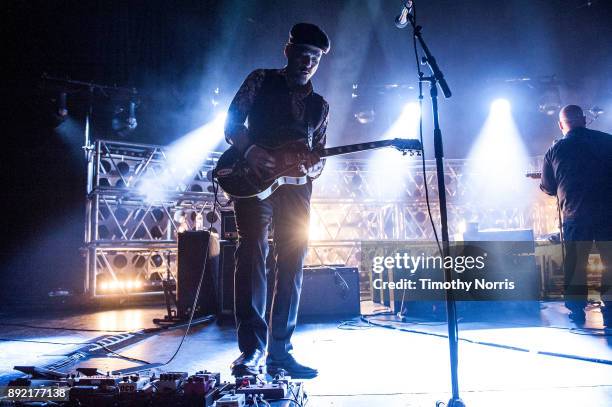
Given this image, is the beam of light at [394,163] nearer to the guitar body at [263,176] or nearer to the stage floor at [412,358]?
the stage floor at [412,358]

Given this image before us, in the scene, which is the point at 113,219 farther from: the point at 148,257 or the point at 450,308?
the point at 450,308

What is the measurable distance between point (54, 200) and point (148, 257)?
240 cm

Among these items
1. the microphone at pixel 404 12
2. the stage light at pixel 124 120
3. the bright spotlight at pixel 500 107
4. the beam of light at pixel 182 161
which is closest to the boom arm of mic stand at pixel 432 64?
the microphone at pixel 404 12

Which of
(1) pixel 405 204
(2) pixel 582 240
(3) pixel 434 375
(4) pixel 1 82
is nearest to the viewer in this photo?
(3) pixel 434 375

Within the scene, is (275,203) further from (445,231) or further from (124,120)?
(124,120)

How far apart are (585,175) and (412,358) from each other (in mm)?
2714

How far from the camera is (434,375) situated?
2.11 meters

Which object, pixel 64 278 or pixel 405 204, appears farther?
pixel 405 204

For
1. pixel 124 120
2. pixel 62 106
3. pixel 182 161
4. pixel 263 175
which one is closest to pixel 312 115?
pixel 263 175

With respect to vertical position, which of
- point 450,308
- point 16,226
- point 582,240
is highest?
point 16,226

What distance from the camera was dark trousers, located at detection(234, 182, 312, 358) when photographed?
2262mm

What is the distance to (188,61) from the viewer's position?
9617mm

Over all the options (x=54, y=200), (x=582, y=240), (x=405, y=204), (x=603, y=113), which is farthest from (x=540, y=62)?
(x=54, y=200)

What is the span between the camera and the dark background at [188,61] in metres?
8.62
